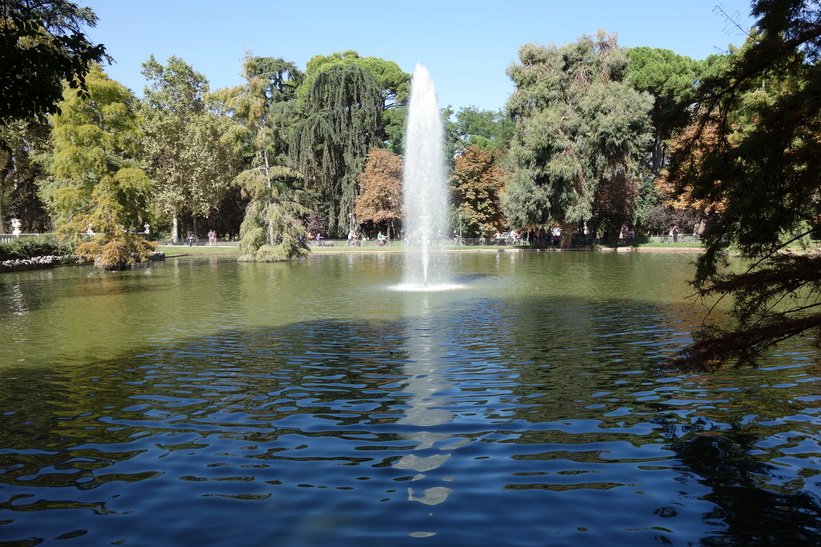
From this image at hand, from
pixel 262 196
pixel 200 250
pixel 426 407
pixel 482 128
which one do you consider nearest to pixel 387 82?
pixel 482 128

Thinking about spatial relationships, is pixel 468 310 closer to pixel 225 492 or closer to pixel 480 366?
pixel 480 366

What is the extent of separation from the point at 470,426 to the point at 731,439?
2.82m

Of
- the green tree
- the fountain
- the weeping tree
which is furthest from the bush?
the fountain

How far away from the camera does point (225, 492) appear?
5.86 meters

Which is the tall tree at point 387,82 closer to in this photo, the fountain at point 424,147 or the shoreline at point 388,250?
the shoreline at point 388,250

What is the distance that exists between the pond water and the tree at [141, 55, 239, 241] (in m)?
49.0

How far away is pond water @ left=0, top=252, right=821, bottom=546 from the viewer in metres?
5.21

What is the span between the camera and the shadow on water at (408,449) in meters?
5.20

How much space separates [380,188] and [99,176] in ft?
94.3

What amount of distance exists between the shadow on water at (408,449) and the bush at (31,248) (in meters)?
32.8

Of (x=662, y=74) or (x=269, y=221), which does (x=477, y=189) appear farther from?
(x=269, y=221)

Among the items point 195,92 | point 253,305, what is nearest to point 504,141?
point 195,92

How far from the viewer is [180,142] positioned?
6247 cm

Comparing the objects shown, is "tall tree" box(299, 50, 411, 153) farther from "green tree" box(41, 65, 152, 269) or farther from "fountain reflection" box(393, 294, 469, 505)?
"fountain reflection" box(393, 294, 469, 505)
